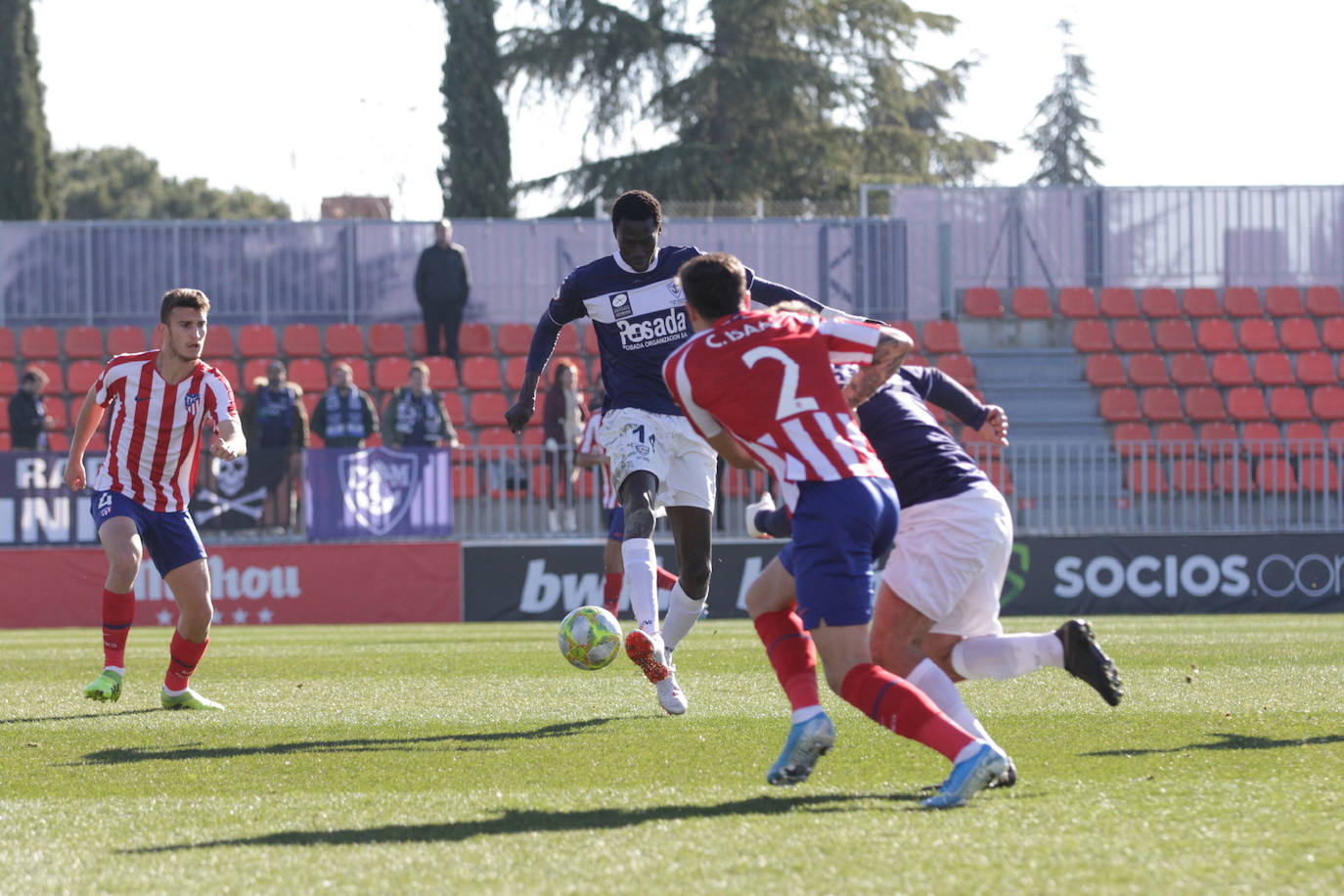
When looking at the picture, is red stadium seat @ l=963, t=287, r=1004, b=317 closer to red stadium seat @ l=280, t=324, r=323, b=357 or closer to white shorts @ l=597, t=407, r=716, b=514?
red stadium seat @ l=280, t=324, r=323, b=357

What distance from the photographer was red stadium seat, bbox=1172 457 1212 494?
17.8m

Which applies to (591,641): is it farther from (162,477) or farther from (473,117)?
(473,117)

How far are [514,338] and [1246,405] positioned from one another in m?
9.92

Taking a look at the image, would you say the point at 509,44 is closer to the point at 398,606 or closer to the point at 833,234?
the point at 833,234

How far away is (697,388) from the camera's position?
5.31m

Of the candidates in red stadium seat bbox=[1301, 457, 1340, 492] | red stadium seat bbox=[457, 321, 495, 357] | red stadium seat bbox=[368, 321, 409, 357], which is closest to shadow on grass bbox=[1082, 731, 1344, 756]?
red stadium seat bbox=[1301, 457, 1340, 492]

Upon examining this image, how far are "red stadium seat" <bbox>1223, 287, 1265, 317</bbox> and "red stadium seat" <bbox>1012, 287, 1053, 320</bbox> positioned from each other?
262cm

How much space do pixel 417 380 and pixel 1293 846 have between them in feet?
46.9

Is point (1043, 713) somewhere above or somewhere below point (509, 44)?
below

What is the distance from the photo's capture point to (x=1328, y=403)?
2262 centimetres

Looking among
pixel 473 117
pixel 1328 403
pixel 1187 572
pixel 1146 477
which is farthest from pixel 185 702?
pixel 473 117

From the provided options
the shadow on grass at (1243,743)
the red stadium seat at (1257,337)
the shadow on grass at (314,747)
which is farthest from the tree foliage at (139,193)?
the shadow on grass at (1243,743)

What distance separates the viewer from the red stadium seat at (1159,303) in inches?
→ 988

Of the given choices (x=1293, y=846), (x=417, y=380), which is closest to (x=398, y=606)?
(x=417, y=380)
